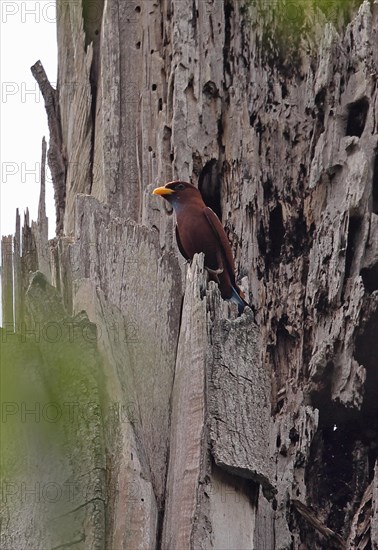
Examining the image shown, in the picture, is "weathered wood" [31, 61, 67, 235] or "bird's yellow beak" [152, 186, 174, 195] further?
"weathered wood" [31, 61, 67, 235]

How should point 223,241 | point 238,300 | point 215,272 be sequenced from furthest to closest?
1. point 223,241
2. point 215,272
3. point 238,300

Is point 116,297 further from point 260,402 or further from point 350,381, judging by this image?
point 350,381

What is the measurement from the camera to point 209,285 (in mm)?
7090

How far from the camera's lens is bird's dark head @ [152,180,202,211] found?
8250mm

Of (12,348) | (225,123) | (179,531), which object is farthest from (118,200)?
(179,531)

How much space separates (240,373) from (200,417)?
12.9 inches

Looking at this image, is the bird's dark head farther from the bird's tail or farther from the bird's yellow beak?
the bird's tail

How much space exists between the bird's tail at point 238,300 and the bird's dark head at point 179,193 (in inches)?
24.4

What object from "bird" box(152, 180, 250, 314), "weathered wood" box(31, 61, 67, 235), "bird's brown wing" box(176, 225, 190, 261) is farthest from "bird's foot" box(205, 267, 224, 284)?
"weathered wood" box(31, 61, 67, 235)

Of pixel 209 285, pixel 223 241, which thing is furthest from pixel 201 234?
pixel 209 285

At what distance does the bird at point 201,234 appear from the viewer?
26.3 feet

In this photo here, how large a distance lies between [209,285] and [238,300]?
0.77m

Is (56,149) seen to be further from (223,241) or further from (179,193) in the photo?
(223,241)

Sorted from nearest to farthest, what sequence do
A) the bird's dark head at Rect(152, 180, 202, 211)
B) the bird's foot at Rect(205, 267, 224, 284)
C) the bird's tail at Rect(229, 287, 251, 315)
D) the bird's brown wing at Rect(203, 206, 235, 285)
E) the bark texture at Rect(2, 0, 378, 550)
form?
the bark texture at Rect(2, 0, 378, 550) < the bird's tail at Rect(229, 287, 251, 315) < the bird's foot at Rect(205, 267, 224, 284) < the bird's brown wing at Rect(203, 206, 235, 285) < the bird's dark head at Rect(152, 180, 202, 211)
